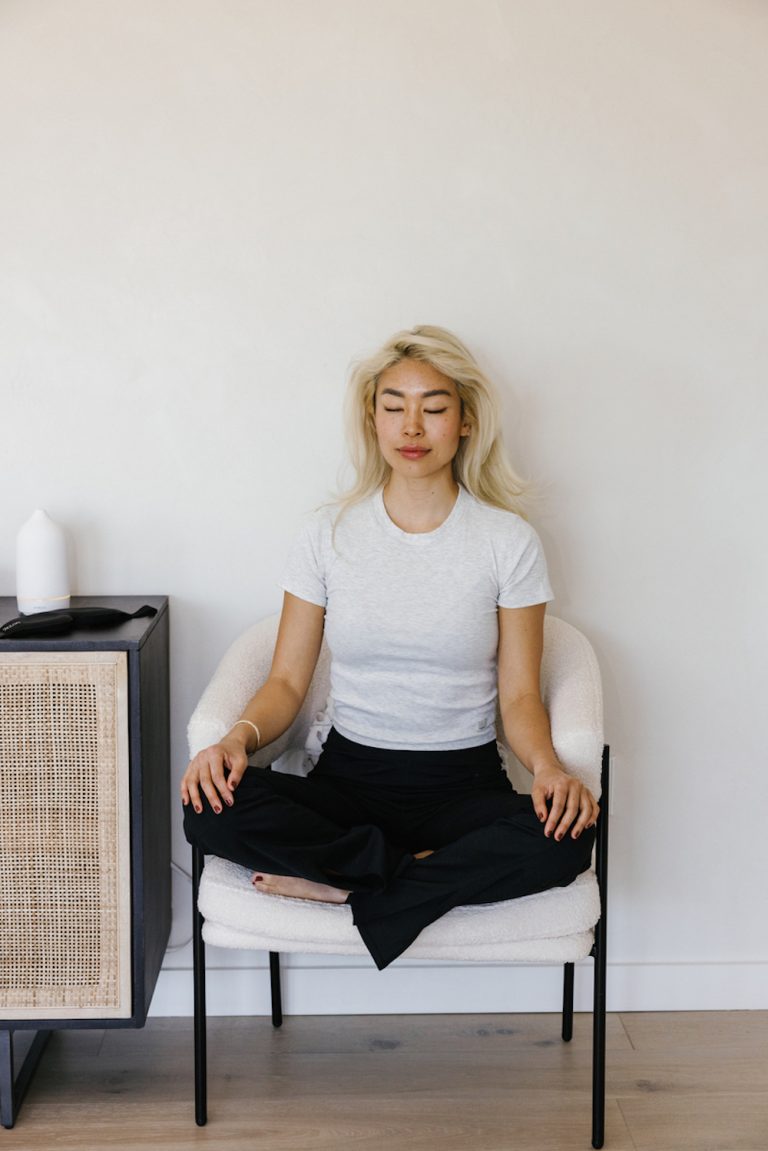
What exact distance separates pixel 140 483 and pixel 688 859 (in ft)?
4.83

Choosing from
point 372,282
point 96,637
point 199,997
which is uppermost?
point 372,282

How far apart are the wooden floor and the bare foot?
1.63ft

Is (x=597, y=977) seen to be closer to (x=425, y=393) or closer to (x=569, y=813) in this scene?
(x=569, y=813)

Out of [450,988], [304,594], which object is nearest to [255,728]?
[304,594]

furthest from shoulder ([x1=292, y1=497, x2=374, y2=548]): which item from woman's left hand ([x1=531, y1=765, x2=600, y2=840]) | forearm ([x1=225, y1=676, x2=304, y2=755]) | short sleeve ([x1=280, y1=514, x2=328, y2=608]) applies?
woman's left hand ([x1=531, y1=765, x2=600, y2=840])

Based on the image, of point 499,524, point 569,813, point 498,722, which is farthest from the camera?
point 498,722

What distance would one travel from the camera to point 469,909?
182cm

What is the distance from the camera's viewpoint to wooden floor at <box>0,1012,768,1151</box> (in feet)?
6.48

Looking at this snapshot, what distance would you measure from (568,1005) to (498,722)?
64 centimetres

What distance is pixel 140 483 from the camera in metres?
2.33

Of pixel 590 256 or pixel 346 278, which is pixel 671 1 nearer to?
pixel 590 256

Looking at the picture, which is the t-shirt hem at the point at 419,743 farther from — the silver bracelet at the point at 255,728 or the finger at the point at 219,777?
the finger at the point at 219,777

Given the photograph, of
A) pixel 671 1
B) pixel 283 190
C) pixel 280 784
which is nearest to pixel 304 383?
pixel 283 190

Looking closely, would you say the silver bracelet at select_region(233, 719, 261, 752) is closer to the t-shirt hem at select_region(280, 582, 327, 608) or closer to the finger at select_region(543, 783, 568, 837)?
the t-shirt hem at select_region(280, 582, 327, 608)
